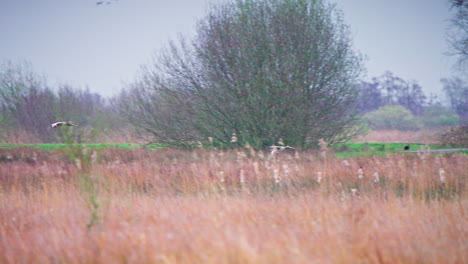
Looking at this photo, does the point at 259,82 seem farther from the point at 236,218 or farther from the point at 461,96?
the point at 461,96

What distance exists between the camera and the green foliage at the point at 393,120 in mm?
44344

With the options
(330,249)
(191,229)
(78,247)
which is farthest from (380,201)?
(78,247)

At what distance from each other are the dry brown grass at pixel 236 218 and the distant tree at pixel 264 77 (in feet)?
13.1

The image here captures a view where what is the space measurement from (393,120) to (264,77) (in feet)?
120

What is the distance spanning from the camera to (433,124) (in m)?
44.9

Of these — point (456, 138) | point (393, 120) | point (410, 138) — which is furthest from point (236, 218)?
point (393, 120)

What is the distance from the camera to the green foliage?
44.3 m

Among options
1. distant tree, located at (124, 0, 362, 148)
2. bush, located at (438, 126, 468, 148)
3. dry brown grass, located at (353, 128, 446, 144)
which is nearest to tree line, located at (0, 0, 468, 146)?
distant tree, located at (124, 0, 362, 148)

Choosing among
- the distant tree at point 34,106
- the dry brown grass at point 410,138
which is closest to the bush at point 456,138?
the dry brown grass at point 410,138

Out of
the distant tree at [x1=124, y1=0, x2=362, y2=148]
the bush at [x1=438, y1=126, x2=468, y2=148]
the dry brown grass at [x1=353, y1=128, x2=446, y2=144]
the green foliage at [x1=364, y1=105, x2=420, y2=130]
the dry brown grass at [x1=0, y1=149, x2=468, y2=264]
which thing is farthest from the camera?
the green foliage at [x1=364, y1=105, x2=420, y2=130]

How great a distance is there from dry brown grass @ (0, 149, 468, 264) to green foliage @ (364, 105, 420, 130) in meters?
37.8

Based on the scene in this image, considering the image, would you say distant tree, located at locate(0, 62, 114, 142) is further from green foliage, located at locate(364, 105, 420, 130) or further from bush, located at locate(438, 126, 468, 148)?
green foliage, located at locate(364, 105, 420, 130)

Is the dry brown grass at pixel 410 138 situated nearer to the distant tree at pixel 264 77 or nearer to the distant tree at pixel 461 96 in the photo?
the distant tree at pixel 461 96

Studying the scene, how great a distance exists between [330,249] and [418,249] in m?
1.00
